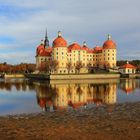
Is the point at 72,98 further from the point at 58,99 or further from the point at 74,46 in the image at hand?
the point at 74,46

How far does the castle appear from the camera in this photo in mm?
93750

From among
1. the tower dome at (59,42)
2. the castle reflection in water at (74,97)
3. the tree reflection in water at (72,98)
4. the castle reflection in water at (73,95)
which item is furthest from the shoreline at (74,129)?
the tower dome at (59,42)

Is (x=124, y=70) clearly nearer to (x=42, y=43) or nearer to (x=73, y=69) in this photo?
(x=73, y=69)

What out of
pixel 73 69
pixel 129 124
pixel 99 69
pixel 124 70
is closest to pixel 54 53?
pixel 73 69

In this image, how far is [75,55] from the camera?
335 feet

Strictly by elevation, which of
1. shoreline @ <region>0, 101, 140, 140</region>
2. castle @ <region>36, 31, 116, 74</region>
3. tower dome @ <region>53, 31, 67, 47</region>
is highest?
tower dome @ <region>53, 31, 67, 47</region>

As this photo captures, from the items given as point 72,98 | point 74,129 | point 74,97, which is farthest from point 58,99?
point 74,129

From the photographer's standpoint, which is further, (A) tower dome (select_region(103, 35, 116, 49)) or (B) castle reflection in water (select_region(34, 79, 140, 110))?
(A) tower dome (select_region(103, 35, 116, 49))

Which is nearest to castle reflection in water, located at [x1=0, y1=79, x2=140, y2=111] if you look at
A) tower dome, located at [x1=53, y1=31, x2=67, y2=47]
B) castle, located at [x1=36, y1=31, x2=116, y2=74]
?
castle, located at [x1=36, y1=31, x2=116, y2=74]

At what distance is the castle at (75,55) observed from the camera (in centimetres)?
9375

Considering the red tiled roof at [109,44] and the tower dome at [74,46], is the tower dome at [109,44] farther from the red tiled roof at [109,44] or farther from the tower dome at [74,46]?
the tower dome at [74,46]

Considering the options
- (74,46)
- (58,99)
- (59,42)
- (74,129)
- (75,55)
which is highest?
Result: (59,42)

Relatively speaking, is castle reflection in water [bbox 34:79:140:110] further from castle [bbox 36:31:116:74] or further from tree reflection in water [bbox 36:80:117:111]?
castle [bbox 36:31:116:74]

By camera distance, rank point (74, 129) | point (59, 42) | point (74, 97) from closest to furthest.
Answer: point (74, 129), point (74, 97), point (59, 42)
